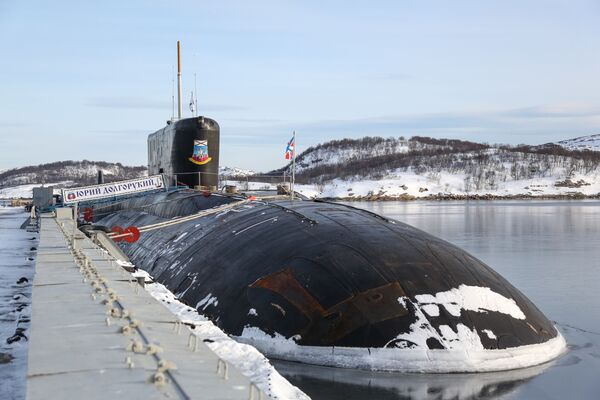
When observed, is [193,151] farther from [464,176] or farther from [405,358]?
[464,176]

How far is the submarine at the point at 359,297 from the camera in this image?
7566mm

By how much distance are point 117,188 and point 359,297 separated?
1648cm

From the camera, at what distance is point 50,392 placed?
133 inches

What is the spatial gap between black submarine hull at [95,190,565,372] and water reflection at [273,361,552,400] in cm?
10

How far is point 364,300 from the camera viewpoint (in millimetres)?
7969

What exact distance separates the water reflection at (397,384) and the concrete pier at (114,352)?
2.26 meters

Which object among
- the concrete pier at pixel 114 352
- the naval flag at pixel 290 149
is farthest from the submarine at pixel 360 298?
the naval flag at pixel 290 149

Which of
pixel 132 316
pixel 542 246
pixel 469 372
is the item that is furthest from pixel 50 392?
pixel 542 246

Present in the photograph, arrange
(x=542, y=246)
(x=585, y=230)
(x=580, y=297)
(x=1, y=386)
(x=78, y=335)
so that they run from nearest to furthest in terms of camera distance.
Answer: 1. (x=78, y=335)
2. (x=1, y=386)
3. (x=580, y=297)
4. (x=542, y=246)
5. (x=585, y=230)

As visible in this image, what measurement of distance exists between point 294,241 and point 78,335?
18.2 feet

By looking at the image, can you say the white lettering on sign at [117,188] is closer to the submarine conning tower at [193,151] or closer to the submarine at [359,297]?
the submarine conning tower at [193,151]

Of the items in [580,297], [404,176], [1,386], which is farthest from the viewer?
[404,176]

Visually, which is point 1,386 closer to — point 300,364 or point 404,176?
point 300,364

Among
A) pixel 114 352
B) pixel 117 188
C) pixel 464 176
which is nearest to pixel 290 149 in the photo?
pixel 117 188
